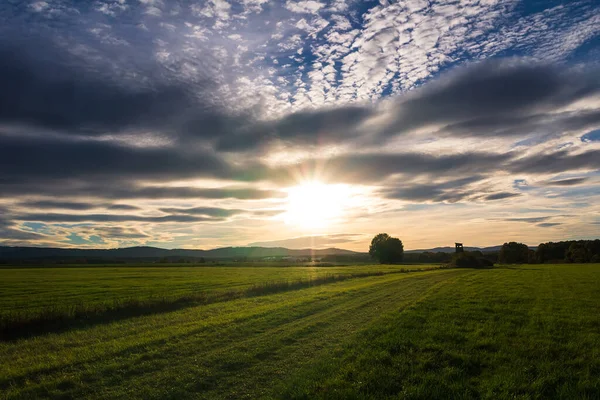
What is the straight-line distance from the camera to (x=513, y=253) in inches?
6348

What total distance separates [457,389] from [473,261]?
124 meters

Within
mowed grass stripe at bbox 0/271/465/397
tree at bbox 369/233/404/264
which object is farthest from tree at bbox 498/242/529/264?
mowed grass stripe at bbox 0/271/465/397

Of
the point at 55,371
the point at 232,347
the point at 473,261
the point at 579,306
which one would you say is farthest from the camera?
the point at 473,261

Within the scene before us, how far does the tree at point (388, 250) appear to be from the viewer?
511 feet

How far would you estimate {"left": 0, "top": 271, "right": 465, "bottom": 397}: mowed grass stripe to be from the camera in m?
10.9

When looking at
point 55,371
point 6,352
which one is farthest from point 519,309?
point 6,352

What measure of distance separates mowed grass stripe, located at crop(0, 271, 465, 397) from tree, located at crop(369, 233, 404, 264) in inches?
5308

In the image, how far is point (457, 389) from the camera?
9.88 meters

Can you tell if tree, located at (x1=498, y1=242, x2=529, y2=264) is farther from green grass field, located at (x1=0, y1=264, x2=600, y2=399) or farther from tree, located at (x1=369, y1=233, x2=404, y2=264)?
green grass field, located at (x1=0, y1=264, x2=600, y2=399)

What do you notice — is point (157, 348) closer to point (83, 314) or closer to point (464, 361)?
point (464, 361)

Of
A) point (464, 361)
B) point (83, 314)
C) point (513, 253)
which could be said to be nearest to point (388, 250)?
point (513, 253)

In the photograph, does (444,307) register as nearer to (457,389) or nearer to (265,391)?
(457,389)

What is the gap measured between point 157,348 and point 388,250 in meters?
148

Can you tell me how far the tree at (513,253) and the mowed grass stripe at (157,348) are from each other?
6291 inches
